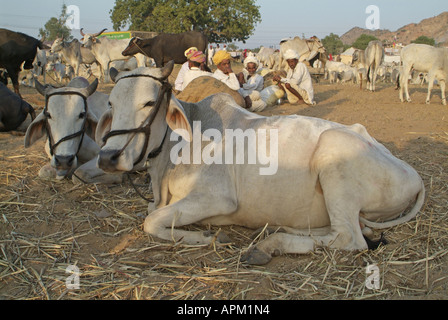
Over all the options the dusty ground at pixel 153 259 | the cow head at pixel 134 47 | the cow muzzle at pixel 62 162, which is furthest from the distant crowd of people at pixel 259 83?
the cow head at pixel 134 47

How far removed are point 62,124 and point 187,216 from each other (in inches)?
71.0

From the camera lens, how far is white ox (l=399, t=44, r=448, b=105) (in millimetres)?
11164

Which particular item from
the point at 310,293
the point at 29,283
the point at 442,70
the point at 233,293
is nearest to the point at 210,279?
the point at 233,293

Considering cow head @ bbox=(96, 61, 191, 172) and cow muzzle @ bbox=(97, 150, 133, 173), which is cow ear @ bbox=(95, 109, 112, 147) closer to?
cow head @ bbox=(96, 61, 191, 172)

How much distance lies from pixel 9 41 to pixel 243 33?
27.1 metres

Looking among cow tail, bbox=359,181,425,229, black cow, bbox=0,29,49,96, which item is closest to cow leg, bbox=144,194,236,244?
cow tail, bbox=359,181,425,229

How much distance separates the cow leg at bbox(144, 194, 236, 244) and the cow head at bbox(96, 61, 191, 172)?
432mm

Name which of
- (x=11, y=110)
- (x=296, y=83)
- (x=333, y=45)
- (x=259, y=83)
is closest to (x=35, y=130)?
(x=11, y=110)

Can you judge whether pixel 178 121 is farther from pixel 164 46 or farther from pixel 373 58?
pixel 164 46

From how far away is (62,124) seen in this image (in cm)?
390

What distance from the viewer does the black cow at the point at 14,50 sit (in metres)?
11.1

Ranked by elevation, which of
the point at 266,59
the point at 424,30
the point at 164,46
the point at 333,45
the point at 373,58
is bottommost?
the point at 373,58

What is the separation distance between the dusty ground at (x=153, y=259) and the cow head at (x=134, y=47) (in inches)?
504

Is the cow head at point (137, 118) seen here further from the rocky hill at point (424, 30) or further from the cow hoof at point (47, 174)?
the rocky hill at point (424, 30)
